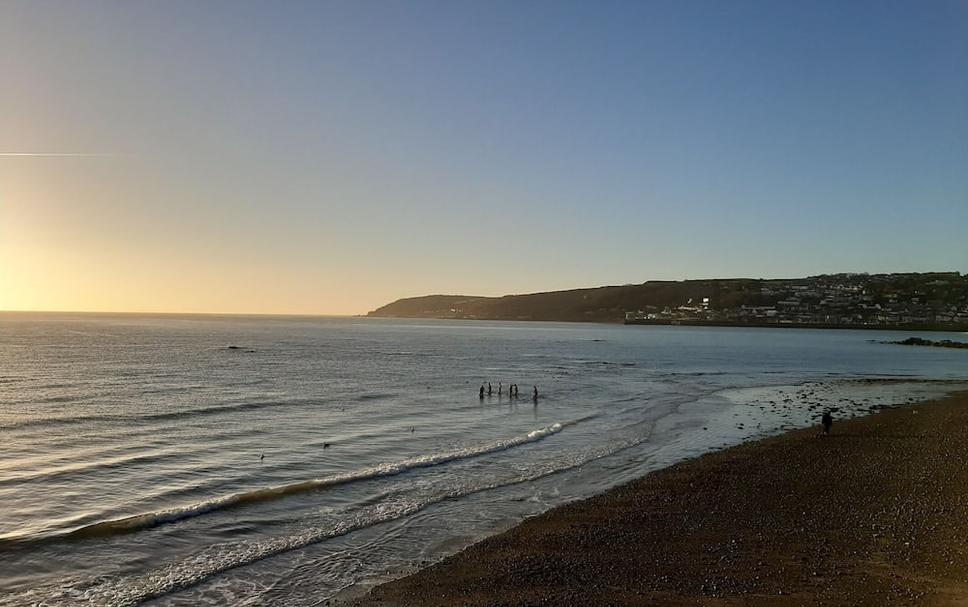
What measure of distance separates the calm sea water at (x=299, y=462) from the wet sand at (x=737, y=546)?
1.41 meters

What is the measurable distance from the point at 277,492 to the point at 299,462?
14.2ft

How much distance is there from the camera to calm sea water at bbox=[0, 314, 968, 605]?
1302 cm

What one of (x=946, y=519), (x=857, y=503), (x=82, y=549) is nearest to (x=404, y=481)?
(x=82, y=549)

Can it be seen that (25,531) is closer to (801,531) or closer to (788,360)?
(801,531)

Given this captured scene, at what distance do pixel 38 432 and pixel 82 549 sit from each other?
17.5 metres

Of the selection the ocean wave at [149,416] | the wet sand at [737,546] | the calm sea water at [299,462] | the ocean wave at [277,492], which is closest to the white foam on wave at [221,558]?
the calm sea water at [299,462]

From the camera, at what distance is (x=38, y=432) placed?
28047mm

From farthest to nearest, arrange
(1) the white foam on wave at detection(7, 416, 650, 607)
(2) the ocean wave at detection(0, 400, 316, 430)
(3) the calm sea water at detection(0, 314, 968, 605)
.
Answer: (2) the ocean wave at detection(0, 400, 316, 430) < (3) the calm sea water at detection(0, 314, 968, 605) < (1) the white foam on wave at detection(7, 416, 650, 607)

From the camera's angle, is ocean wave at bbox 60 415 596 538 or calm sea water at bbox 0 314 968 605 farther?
ocean wave at bbox 60 415 596 538

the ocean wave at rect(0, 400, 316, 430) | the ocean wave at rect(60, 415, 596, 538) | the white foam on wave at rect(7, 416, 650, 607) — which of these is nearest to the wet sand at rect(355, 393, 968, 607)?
the white foam on wave at rect(7, 416, 650, 607)

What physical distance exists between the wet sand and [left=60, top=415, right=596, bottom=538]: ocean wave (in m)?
6.94

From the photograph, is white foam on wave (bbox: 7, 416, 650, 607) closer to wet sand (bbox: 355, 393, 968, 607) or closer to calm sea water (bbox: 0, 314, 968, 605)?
calm sea water (bbox: 0, 314, 968, 605)

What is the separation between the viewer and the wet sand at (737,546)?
1071cm

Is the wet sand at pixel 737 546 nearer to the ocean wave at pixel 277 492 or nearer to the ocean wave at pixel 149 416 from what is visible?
the ocean wave at pixel 277 492
